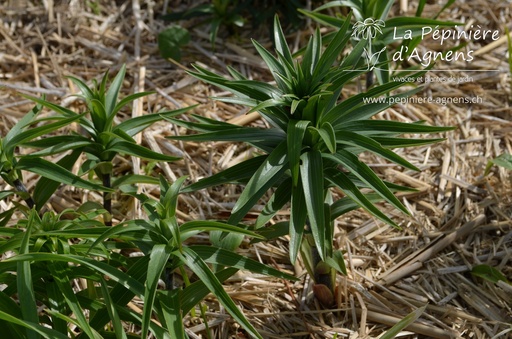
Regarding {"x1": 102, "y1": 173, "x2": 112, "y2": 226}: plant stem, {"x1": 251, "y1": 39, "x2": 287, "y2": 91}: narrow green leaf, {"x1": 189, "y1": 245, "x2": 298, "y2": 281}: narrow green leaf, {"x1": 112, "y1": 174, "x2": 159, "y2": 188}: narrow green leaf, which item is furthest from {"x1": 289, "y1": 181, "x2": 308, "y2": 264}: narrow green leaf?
{"x1": 102, "y1": 173, "x2": 112, "y2": 226}: plant stem

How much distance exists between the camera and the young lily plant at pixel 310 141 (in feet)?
5.96

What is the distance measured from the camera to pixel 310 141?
74.7 inches

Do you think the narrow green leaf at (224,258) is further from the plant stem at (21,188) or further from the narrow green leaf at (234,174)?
the plant stem at (21,188)

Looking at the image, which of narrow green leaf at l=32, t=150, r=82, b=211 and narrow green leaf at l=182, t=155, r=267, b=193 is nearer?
narrow green leaf at l=182, t=155, r=267, b=193

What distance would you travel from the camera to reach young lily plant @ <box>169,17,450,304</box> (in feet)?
5.96

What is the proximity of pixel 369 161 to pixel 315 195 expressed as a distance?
34.5 inches

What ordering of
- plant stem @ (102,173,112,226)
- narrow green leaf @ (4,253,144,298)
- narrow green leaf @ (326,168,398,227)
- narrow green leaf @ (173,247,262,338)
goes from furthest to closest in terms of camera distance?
plant stem @ (102,173,112,226) → narrow green leaf @ (326,168,398,227) → narrow green leaf @ (173,247,262,338) → narrow green leaf @ (4,253,144,298)

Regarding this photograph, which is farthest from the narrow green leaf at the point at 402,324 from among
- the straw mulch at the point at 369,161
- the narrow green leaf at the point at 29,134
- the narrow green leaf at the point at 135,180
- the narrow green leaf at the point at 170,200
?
the narrow green leaf at the point at 29,134

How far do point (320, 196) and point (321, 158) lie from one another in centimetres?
12

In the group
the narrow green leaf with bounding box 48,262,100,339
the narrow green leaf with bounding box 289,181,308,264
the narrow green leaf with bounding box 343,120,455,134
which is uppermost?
the narrow green leaf with bounding box 343,120,455,134

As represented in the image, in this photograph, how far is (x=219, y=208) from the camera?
2492 millimetres

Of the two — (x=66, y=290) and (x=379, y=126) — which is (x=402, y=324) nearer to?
(x=379, y=126)

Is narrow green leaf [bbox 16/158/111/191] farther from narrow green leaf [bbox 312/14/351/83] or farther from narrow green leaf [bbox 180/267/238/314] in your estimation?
narrow green leaf [bbox 312/14/351/83]

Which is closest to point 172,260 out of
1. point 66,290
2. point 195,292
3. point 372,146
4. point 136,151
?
point 195,292
